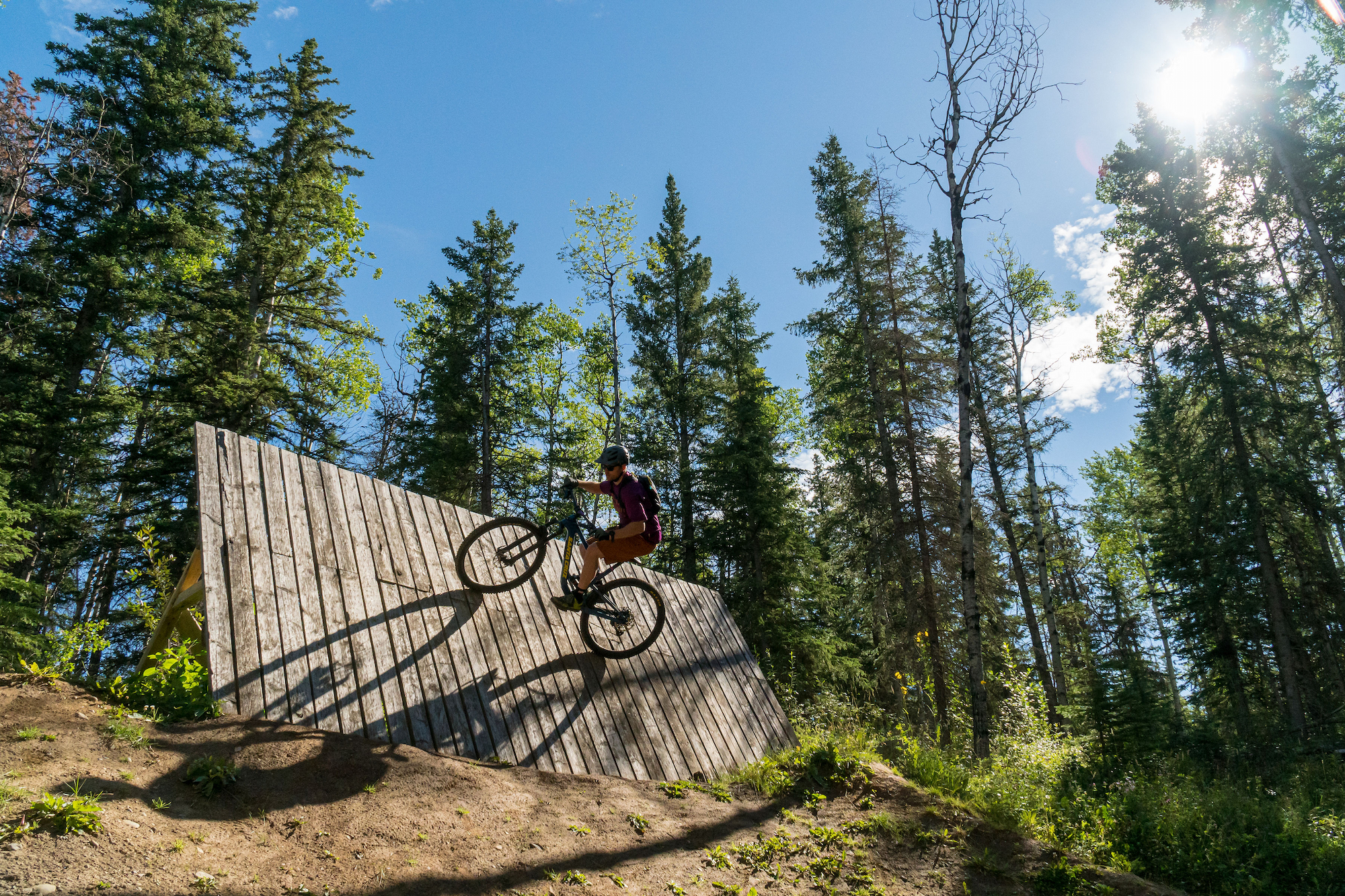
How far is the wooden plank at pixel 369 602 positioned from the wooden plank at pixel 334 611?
65 millimetres

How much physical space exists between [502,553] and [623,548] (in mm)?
1236

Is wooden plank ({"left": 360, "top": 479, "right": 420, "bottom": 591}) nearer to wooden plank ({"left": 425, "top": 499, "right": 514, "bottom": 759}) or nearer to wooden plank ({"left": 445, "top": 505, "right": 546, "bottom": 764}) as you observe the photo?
wooden plank ({"left": 425, "top": 499, "right": 514, "bottom": 759})

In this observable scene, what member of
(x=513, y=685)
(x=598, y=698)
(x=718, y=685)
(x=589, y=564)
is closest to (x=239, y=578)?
(x=513, y=685)

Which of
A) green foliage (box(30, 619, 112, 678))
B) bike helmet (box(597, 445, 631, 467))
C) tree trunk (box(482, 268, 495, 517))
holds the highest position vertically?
tree trunk (box(482, 268, 495, 517))

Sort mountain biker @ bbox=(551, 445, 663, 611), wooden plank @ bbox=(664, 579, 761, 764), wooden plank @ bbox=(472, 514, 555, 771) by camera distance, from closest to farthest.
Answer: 1. wooden plank @ bbox=(472, 514, 555, 771)
2. mountain biker @ bbox=(551, 445, 663, 611)
3. wooden plank @ bbox=(664, 579, 761, 764)

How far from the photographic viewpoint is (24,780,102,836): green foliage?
9.62ft

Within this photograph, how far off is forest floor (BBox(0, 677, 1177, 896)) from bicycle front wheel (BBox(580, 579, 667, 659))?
1.54 m

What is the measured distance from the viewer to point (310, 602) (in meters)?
4.96

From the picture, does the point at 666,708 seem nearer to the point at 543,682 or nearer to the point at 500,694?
the point at 543,682

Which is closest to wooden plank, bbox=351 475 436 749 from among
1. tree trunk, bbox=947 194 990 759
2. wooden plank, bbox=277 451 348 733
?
wooden plank, bbox=277 451 348 733

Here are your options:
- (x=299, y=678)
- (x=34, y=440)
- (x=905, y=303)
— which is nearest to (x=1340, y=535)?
(x=905, y=303)

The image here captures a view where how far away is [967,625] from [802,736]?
2.71 m

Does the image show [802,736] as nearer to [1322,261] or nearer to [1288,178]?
[1322,261]

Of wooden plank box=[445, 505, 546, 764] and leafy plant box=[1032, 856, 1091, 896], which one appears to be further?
wooden plank box=[445, 505, 546, 764]
